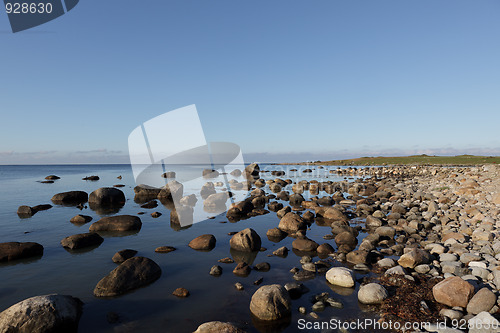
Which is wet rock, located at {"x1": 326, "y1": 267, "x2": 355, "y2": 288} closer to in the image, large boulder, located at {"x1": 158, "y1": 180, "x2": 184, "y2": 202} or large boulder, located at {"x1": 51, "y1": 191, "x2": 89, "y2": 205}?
large boulder, located at {"x1": 158, "y1": 180, "x2": 184, "y2": 202}

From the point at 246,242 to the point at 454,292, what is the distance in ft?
26.9

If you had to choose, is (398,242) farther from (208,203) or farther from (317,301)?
(208,203)

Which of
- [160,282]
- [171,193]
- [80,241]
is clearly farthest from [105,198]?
[160,282]

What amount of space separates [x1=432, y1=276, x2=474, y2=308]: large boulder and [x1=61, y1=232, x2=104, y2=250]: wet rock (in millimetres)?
15490

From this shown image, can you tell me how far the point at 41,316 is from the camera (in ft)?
20.5

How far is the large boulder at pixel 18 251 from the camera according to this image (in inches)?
453

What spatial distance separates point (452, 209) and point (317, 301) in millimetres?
14760

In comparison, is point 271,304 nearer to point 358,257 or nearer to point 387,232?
point 358,257

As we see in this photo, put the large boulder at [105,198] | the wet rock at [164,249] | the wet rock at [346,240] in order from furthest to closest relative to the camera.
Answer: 1. the large boulder at [105,198]
2. the wet rock at [346,240]
3. the wet rock at [164,249]

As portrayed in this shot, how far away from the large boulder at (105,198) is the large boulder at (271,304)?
81.1ft

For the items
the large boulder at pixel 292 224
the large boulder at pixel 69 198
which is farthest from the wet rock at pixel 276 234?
the large boulder at pixel 69 198

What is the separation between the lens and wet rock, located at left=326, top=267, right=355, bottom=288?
870cm

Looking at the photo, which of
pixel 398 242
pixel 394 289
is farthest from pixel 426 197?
pixel 394 289

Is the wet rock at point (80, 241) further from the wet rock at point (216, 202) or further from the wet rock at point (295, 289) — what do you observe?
the wet rock at point (216, 202)
